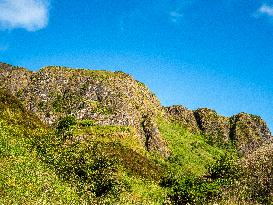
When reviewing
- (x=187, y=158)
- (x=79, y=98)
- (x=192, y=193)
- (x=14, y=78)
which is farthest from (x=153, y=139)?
(x=192, y=193)

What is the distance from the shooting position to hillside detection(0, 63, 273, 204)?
2094 inches

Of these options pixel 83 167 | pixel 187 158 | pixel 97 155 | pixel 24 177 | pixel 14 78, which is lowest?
pixel 24 177

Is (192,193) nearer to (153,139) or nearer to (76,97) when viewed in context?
(153,139)

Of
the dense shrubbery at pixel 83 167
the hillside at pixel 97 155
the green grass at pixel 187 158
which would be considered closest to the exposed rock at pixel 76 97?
the hillside at pixel 97 155

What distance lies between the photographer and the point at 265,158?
2377 inches

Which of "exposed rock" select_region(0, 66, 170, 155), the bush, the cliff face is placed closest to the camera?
the bush

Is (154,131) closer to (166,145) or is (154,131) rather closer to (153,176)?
(166,145)

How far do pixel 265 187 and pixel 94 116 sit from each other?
117 m

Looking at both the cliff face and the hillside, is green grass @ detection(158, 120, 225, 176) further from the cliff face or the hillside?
the cliff face

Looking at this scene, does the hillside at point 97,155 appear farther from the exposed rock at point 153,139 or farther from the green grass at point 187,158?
the green grass at point 187,158

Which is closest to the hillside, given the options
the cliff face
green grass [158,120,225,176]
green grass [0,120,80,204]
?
green grass [0,120,80,204]

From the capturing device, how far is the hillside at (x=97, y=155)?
53175mm

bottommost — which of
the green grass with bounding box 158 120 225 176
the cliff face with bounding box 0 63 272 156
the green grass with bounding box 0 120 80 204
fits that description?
the green grass with bounding box 0 120 80 204

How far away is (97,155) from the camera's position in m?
76.6
